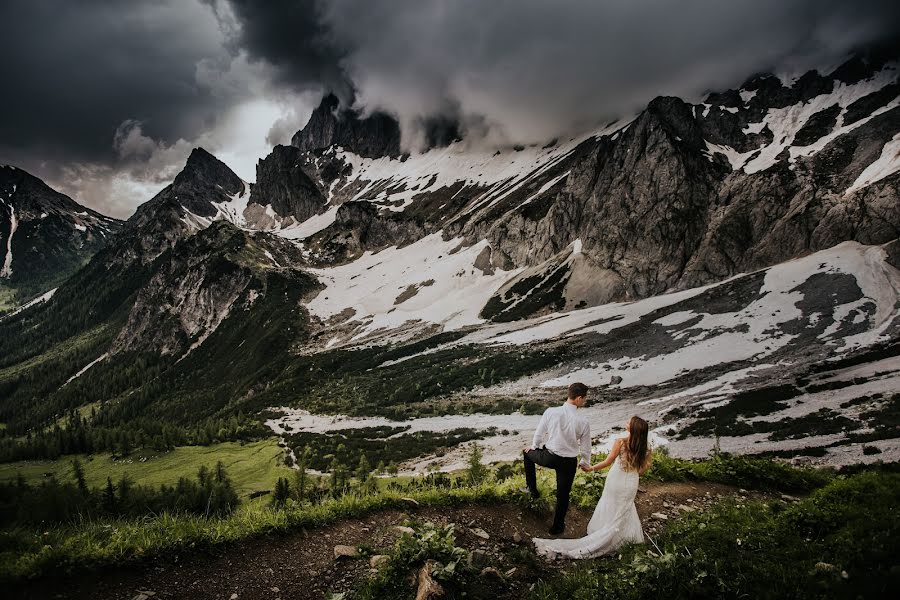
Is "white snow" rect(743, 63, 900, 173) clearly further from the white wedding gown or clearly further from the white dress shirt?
the white wedding gown

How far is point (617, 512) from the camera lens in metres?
7.63

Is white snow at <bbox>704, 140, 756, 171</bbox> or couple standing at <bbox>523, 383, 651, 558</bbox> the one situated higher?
white snow at <bbox>704, 140, 756, 171</bbox>

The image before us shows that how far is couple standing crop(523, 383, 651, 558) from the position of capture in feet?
24.6

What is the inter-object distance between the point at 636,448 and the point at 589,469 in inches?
44.0

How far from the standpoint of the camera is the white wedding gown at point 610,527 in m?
7.46

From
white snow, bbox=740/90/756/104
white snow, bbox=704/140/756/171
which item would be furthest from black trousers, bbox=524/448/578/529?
white snow, bbox=740/90/756/104

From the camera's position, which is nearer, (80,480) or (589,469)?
(589,469)

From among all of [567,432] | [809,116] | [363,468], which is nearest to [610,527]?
[567,432]

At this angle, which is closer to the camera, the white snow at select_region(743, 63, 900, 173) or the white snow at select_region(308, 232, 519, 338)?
the white snow at select_region(743, 63, 900, 173)

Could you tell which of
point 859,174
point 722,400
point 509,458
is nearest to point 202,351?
→ point 509,458

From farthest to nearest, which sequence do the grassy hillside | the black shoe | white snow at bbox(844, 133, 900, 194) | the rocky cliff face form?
the rocky cliff face → white snow at bbox(844, 133, 900, 194) → the grassy hillside → the black shoe

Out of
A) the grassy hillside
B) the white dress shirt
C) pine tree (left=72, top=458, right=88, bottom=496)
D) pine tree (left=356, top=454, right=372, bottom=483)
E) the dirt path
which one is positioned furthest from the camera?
the grassy hillside

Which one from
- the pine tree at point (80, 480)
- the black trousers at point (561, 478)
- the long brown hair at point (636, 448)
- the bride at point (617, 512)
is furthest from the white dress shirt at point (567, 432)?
the pine tree at point (80, 480)

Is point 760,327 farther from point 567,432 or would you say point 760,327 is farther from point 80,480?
point 80,480
